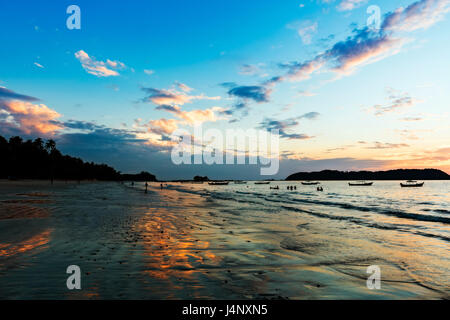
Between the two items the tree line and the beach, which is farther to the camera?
the tree line

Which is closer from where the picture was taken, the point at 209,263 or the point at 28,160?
the point at 209,263

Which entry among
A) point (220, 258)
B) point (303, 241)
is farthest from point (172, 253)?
point (303, 241)

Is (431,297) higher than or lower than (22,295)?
lower

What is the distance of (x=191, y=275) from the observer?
7.71 metres

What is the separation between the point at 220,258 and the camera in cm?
988

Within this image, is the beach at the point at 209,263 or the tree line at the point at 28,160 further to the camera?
the tree line at the point at 28,160
